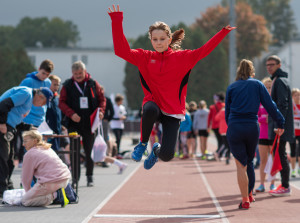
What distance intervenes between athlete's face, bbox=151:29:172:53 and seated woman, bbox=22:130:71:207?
3.38 meters

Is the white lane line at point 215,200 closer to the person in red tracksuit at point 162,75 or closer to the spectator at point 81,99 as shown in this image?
the person in red tracksuit at point 162,75

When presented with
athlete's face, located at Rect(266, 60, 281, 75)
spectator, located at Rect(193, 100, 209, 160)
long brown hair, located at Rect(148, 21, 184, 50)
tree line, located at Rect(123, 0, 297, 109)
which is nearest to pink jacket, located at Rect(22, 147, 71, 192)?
long brown hair, located at Rect(148, 21, 184, 50)

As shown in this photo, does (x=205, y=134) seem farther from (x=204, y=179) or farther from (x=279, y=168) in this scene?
(x=279, y=168)

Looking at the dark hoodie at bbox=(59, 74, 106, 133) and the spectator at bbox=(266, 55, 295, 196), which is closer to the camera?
the spectator at bbox=(266, 55, 295, 196)

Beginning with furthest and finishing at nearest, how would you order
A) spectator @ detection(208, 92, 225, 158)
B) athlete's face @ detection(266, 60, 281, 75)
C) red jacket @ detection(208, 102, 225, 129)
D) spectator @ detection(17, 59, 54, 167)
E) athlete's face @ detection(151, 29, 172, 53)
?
1. red jacket @ detection(208, 102, 225, 129)
2. spectator @ detection(208, 92, 225, 158)
3. spectator @ detection(17, 59, 54, 167)
4. athlete's face @ detection(266, 60, 281, 75)
5. athlete's face @ detection(151, 29, 172, 53)

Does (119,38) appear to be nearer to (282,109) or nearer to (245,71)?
(245,71)

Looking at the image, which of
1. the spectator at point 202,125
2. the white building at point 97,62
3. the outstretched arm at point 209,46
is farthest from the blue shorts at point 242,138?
the white building at point 97,62

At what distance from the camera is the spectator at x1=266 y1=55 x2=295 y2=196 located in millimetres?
9758

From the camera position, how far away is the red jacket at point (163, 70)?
6094 mm

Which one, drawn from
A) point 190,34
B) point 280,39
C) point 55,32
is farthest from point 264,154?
point 55,32

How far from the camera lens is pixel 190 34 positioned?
221ft

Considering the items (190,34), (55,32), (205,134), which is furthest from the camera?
(55,32)

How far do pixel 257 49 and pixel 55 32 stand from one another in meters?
53.9

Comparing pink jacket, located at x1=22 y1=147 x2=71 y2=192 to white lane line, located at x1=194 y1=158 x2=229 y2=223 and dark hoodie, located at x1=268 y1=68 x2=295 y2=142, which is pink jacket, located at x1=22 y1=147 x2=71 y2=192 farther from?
dark hoodie, located at x1=268 y1=68 x2=295 y2=142
